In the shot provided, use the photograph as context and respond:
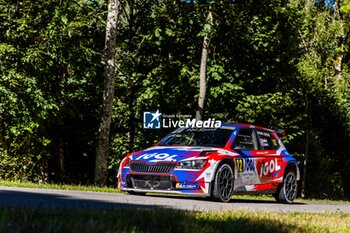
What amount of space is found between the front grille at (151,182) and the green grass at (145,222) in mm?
3912

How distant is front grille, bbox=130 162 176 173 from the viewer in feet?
41.4


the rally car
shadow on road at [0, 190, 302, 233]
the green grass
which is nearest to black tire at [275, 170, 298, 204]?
the rally car

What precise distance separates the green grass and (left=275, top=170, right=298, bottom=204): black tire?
6410 millimetres

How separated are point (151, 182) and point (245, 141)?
2.59m

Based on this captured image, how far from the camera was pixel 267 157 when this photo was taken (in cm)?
1480

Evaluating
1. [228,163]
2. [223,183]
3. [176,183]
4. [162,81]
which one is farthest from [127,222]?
[162,81]

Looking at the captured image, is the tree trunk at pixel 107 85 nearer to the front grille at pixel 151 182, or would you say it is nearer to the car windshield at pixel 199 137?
the car windshield at pixel 199 137

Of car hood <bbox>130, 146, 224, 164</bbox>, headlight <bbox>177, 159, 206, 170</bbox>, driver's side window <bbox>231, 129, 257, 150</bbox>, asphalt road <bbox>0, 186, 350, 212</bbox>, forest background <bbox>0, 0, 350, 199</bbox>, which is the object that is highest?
forest background <bbox>0, 0, 350, 199</bbox>

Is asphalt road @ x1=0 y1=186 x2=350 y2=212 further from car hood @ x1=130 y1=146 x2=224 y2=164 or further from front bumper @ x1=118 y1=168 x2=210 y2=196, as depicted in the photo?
car hood @ x1=130 y1=146 x2=224 y2=164

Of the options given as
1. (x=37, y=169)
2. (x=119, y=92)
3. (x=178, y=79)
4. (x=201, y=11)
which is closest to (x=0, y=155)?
(x=37, y=169)

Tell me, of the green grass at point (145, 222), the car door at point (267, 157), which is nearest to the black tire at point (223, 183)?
the car door at point (267, 157)

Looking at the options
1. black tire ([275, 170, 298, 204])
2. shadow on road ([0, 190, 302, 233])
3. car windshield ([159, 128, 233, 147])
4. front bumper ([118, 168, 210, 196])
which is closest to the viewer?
shadow on road ([0, 190, 302, 233])

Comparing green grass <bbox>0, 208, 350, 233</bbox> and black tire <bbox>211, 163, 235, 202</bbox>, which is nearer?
green grass <bbox>0, 208, 350, 233</bbox>

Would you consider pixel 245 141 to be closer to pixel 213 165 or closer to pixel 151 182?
pixel 213 165
